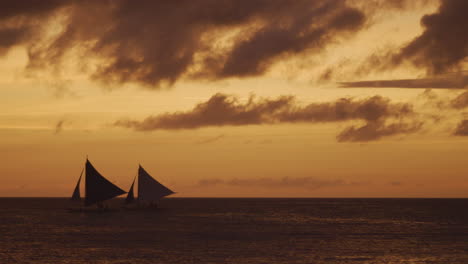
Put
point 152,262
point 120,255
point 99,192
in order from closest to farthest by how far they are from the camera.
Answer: point 152,262
point 120,255
point 99,192

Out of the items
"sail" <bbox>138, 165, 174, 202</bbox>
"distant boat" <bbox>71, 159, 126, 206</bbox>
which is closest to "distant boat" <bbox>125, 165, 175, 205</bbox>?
"sail" <bbox>138, 165, 174, 202</bbox>

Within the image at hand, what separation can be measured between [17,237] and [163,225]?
76.0 ft

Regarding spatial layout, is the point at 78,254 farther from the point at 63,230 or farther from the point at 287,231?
the point at 287,231

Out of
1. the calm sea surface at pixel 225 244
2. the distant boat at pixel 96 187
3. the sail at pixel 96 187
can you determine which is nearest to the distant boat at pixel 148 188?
the distant boat at pixel 96 187

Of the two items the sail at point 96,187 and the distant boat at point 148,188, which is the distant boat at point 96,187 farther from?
the distant boat at point 148,188

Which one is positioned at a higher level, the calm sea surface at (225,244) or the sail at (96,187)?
the sail at (96,187)

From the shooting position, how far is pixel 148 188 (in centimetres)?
11612

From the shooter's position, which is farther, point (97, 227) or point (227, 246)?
point (97, 227)

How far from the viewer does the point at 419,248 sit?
65.3 m

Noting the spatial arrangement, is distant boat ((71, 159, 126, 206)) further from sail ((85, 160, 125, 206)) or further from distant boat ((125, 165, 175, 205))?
distant boat ((125, 165, 175, 205))

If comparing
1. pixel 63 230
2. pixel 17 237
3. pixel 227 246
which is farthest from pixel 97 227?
pixel 227 246

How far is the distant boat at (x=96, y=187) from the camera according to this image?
343 feet

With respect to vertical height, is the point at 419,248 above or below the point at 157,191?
below

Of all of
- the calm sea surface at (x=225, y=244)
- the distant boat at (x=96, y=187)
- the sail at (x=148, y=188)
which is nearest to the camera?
the calm sea surface at (x=225, y=244)
